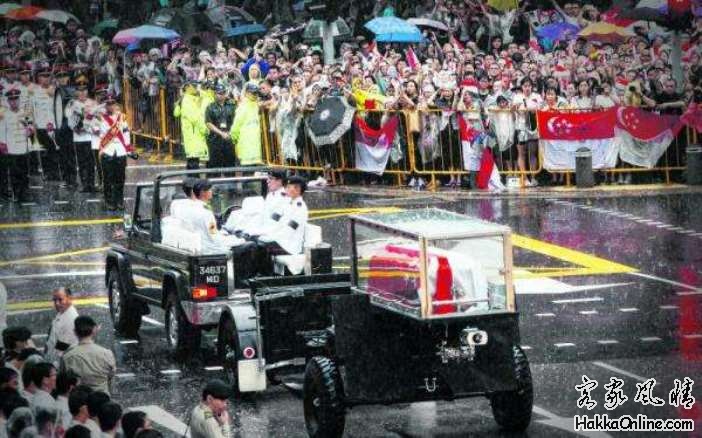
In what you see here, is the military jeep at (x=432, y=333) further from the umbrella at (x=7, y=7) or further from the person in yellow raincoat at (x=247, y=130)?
the umbrella at (x=7, y=7)

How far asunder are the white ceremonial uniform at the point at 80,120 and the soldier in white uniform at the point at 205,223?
14.3 m

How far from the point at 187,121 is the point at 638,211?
8709 mm

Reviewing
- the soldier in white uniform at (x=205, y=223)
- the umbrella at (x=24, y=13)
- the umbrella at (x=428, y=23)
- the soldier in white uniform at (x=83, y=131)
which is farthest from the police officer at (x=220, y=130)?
the umbrella at (x=24, y=13)

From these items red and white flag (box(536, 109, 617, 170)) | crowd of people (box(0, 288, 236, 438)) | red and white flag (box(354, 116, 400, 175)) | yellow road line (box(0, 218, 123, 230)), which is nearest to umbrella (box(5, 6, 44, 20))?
red and white flag (box(354, 116, 400, 175))

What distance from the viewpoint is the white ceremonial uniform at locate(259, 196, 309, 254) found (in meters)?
18.3

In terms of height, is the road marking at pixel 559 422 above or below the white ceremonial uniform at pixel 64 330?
below

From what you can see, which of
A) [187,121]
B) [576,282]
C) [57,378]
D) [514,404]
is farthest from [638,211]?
[57,378]

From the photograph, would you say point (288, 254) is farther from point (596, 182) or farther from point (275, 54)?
point (275, 54)

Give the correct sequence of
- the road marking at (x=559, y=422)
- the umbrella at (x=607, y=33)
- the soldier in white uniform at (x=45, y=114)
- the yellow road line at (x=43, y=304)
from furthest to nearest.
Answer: the umbrella at (x=607, y=33)
the soldier in white uniform at (x=45, y=114)
the yellow road line at (x=43, y=304)
the road marking at (x=559, y=422)

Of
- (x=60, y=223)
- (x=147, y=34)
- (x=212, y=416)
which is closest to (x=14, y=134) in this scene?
(x=60, y=223)

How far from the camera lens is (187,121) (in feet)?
107

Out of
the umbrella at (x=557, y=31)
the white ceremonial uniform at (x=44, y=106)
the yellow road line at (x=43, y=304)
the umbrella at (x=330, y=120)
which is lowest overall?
the yellow road line at (x=43, y=304)

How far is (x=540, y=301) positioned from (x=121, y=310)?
497 centimetres

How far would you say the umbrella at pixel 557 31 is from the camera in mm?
38344
